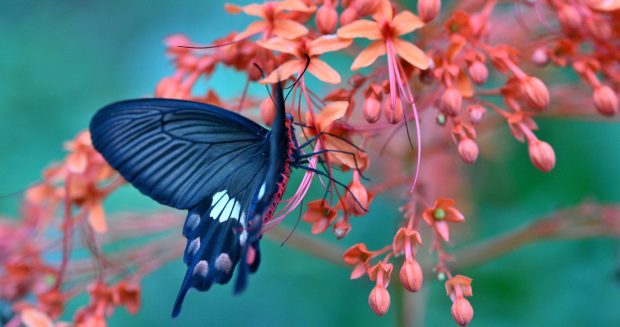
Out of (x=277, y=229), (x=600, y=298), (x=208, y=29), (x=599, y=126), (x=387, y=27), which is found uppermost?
(x=387, y=27)

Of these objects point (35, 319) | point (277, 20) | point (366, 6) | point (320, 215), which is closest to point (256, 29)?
point (277, 20)

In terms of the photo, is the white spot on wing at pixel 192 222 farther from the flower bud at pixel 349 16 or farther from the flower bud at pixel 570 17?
the flower bud at pixel 570 17

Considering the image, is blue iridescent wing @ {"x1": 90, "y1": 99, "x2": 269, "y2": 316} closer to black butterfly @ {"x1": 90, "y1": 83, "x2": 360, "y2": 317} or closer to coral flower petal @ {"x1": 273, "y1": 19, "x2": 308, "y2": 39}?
black butterfly @ {"x1": 90, "y1": 83, "x2": 360, "y2": 317}

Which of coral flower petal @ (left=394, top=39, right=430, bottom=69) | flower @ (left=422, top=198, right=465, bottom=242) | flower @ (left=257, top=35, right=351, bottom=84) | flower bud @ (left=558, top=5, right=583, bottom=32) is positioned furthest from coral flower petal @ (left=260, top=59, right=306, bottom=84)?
flower bud @ (left=558, top=5, right=583, bottom=32)

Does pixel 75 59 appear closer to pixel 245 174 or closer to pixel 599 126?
pixel 245 174

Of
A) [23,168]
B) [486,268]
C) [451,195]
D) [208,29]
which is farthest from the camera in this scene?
[208,29]

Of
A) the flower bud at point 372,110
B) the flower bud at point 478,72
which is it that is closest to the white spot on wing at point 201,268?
the flower bud at point 372,110

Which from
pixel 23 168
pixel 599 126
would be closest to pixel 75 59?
pixel 23 168

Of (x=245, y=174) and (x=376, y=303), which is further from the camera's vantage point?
(x=245, y=174)
